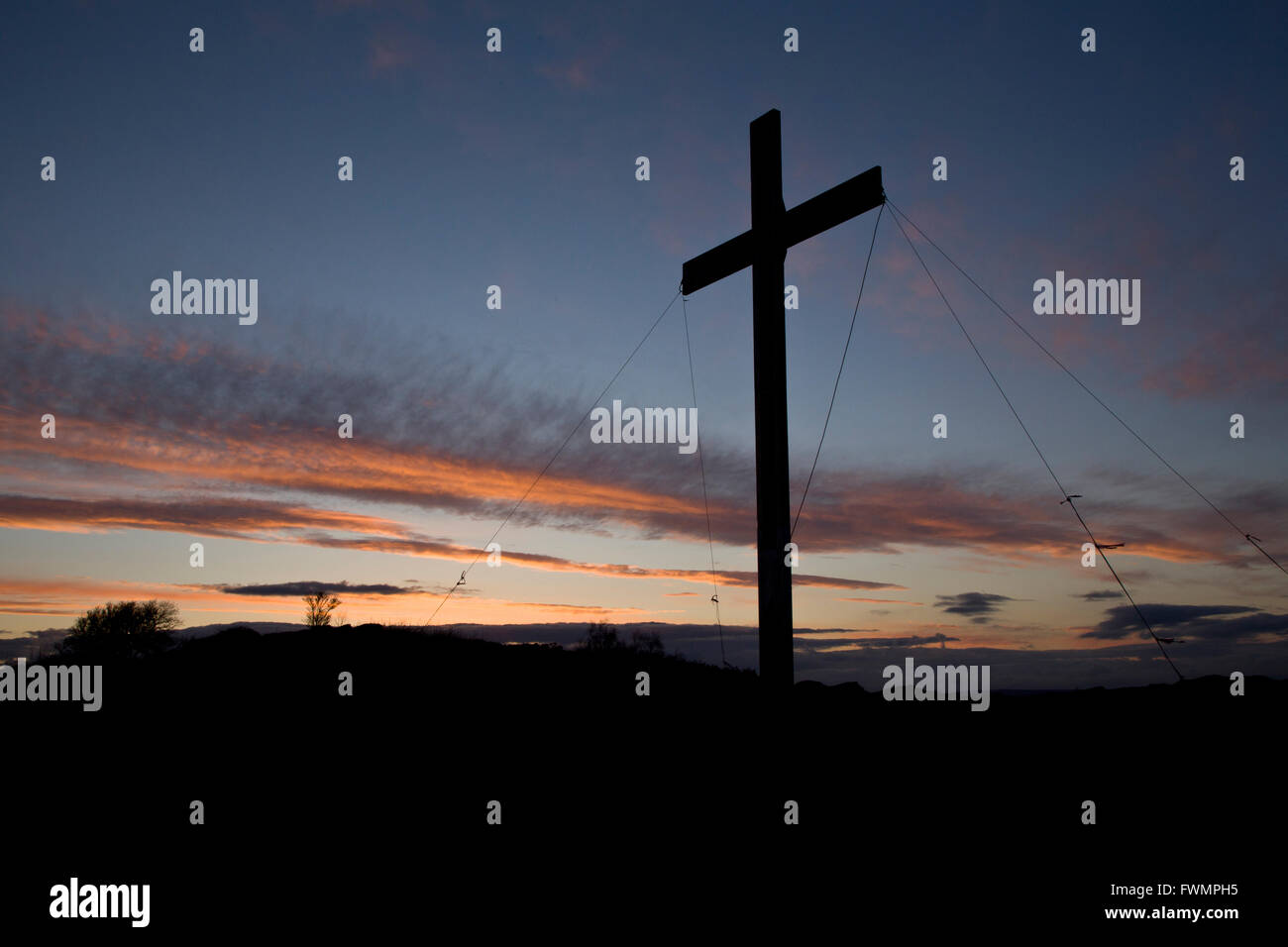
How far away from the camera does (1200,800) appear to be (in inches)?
279

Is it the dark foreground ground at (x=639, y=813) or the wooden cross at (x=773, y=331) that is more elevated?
the wooden cross at (x=773, y=331)

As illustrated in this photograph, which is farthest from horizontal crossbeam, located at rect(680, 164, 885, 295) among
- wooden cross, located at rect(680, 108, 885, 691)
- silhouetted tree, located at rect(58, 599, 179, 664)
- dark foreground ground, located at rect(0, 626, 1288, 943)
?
silhouetted tree, located at rect(58, 599, 179, 664)

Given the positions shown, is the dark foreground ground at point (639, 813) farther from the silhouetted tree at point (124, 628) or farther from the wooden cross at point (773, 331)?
the silhouetted tree at point (124, 628)

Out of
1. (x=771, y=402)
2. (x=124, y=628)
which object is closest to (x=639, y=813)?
(x=771, y=402)

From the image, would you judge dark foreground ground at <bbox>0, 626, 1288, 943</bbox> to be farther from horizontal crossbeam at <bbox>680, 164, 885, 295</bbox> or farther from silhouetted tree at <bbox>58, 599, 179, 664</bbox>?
silhouetted tree at <bbox>58, 599, 179, 664</bbox>

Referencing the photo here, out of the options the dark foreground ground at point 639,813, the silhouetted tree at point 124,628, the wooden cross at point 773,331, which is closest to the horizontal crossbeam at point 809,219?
the wooden cross at point 773,331

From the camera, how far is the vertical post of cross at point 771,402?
7.12 m

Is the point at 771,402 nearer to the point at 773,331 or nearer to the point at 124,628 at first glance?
the point at 773,331

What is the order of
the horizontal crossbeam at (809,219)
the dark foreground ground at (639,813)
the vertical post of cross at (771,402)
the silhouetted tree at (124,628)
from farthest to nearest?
1. the silhouetted tree at (124,628)
2. the horizontal crossbeam at (809,219)
3. the vertical post of cross at (771,402)
4. the dark foreground ground at (639,813)

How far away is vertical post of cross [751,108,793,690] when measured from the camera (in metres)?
7.12

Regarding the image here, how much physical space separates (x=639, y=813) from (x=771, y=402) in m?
4.01

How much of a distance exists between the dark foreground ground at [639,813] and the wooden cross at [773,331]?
2.87 ft

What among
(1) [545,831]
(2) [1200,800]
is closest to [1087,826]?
(2) [1200,800]
